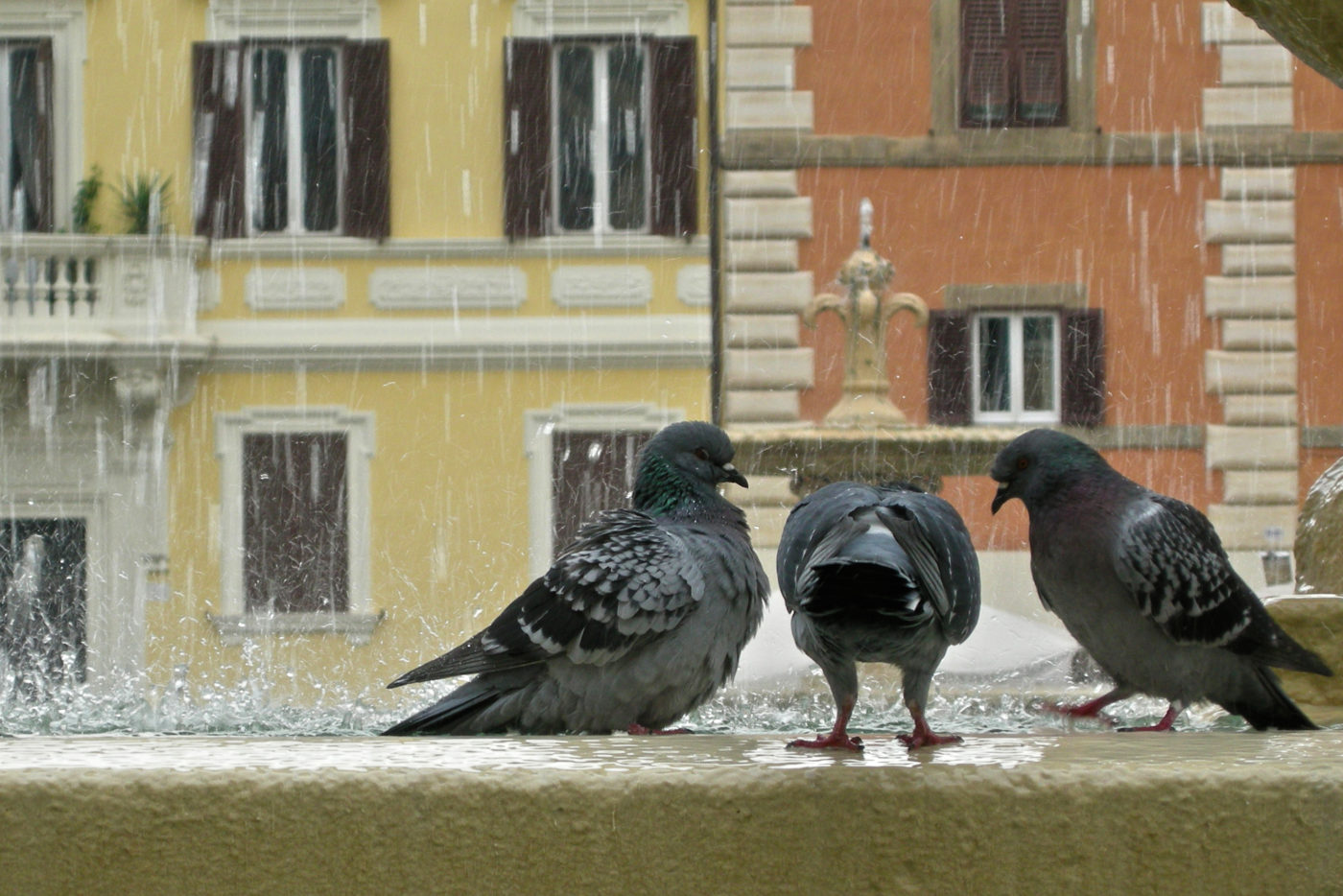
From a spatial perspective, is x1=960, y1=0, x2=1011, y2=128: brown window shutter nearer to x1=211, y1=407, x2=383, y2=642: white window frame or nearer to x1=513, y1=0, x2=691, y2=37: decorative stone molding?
x1=513, y1=0, x2=691, y2=37: decorative stone molding

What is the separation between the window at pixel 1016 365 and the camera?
12875 millimetres

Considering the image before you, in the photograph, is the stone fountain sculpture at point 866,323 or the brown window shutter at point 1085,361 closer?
the stone fountain sculpture at point 866,323

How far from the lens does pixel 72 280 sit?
518 inches

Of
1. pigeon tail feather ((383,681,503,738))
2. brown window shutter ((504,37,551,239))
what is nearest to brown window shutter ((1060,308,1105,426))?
brown window shutter ((504,37,551,239))

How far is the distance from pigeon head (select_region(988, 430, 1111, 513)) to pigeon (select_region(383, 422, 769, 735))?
52 cm

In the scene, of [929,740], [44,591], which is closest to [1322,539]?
[929,740]

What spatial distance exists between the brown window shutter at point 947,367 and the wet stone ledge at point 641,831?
11052 millimetres

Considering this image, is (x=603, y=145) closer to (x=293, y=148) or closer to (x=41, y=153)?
(x=293, y=148)

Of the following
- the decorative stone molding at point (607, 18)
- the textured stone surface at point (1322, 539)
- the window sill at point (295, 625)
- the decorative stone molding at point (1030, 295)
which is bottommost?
the window sill at point (295, 625)

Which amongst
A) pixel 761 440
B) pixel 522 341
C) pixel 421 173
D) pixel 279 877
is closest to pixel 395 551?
pixel 522 341

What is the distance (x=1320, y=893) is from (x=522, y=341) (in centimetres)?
1134

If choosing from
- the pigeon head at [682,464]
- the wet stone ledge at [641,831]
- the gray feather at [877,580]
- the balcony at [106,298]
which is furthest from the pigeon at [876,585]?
the balcony at [106,298]

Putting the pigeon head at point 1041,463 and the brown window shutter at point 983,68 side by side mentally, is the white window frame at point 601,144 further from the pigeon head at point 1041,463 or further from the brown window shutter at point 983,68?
the pigeon head at point 1041,463

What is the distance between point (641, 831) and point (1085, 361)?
1158 cm
